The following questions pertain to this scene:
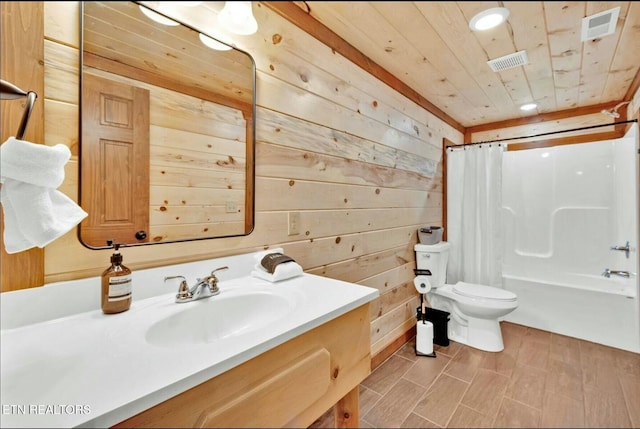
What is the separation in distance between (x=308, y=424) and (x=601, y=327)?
255 cm

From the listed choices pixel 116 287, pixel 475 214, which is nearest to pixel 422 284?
pixel 475 214

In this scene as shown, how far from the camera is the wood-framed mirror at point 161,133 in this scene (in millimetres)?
827

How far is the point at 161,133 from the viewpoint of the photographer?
0.99m

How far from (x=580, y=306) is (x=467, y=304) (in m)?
0.99

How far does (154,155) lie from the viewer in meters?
0.98

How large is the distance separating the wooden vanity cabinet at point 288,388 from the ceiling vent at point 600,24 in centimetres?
81

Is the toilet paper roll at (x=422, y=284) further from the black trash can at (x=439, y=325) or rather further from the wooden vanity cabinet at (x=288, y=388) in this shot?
the wooden vanity cabinet at (x=288, y=388)

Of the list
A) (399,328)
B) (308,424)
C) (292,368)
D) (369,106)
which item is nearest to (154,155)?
(292,368)

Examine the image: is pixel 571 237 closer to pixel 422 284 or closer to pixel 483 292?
pixel 483 292

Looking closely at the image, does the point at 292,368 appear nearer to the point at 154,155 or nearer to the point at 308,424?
the point at 308,424

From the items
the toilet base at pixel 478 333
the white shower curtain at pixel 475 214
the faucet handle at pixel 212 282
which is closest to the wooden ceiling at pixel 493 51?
the white shower curtain at pixel 475 214

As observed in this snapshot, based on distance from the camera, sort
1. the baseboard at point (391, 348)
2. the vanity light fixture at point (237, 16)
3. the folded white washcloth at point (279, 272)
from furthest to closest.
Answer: the baseboard at point (391, 348) → the folded white washcloth at point (279, 272) → the vanity light fixture at point (237, 16)

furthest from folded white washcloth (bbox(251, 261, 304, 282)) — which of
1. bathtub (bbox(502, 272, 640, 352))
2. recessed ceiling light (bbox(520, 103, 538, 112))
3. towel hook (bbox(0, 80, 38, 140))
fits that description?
bathtub (bbox(502, 272, 640, 352))

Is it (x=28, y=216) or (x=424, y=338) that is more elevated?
(x=28, y=216)
